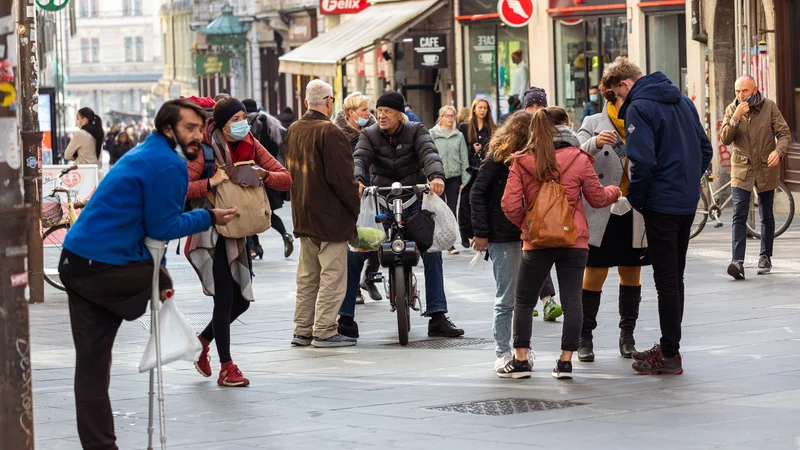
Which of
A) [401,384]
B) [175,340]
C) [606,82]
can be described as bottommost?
[401,384]

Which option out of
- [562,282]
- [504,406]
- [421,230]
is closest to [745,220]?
[421,230]

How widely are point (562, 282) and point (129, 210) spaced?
11.4 feet

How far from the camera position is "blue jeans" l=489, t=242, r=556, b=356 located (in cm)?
1048

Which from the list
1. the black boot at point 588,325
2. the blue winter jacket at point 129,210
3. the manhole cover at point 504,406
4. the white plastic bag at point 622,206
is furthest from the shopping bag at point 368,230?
the blue winter jacket at point 129,210

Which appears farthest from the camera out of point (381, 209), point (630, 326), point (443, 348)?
point (381, 209)

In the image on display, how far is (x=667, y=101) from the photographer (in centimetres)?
992

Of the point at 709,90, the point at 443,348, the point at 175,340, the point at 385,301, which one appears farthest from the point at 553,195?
the point at 709,90

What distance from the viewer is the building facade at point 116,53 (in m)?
141

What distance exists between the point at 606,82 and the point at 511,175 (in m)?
1.00

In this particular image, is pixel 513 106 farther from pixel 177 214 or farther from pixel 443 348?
pixel 177 214

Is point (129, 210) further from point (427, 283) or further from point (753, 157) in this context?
point (753, 157)

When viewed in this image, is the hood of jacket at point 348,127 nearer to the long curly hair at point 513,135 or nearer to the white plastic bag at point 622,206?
the long curly hair at point 513,135

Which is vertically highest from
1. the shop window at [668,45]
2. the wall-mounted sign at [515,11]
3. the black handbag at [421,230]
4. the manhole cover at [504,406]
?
the wall-mounted sign at [515,11]

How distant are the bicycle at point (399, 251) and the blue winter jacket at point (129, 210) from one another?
4738 mm
